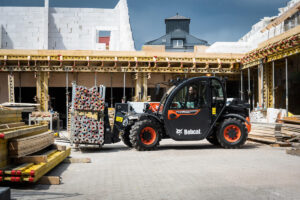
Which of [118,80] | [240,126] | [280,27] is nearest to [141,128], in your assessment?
[240,126]

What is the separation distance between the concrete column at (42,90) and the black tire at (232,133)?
12706 millimetres

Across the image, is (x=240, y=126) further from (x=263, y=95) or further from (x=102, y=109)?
(x=263, y=95)

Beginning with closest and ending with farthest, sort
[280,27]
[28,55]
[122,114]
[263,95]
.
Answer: [122,114] → [263,95] → [28,55] → [280,27]

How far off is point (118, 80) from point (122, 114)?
1032cm

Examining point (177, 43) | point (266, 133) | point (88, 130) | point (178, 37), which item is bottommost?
point (266, 133)

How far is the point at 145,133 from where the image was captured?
10.2 metres

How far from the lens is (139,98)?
66.7 ft

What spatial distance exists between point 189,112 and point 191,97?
50cm

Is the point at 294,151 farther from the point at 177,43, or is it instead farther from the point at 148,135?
the point at 177,43

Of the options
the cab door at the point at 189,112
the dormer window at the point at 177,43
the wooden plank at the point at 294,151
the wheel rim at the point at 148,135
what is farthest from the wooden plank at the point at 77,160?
the dormer window at the point at 177,43

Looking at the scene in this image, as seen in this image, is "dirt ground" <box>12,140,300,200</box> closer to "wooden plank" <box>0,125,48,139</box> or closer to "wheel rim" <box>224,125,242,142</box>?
"wooden plank" <box>0,125,48,139</box>

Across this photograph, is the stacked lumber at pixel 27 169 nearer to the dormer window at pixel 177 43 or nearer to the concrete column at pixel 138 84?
the concrete column at pixel 138 84


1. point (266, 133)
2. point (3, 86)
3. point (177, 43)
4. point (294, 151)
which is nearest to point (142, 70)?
point (3, 86)

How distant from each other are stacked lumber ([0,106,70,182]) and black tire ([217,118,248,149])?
550cm
